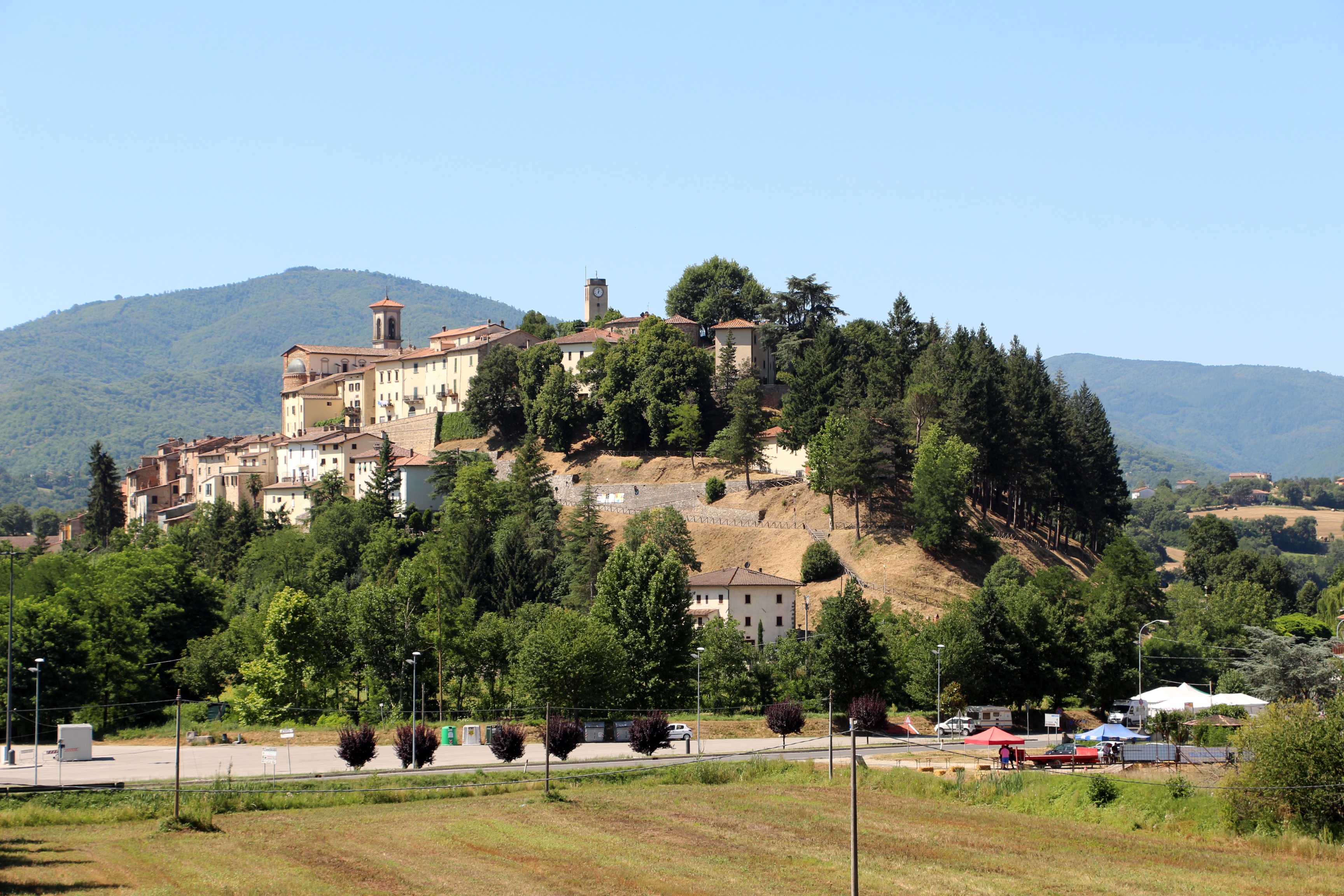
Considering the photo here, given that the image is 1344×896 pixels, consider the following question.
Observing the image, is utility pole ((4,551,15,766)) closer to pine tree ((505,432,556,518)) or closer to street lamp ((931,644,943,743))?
pine tree ((505,432,556,518))

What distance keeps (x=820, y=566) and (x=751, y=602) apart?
7.09 m

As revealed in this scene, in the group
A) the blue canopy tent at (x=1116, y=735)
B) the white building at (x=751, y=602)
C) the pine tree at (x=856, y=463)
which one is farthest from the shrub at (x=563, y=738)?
the pine tree at (x=856, y=463)

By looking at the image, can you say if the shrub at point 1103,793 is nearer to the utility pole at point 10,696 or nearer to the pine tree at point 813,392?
the utility pole at point 10,696

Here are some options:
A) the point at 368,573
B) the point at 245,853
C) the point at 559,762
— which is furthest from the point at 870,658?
the point at 368,573

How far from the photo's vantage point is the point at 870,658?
62469 mm

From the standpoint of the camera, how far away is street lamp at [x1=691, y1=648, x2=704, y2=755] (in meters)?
52.4

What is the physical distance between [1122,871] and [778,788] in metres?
14.4

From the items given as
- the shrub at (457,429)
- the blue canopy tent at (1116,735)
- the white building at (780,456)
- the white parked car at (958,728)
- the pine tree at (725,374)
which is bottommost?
the white parked car at (958,728)

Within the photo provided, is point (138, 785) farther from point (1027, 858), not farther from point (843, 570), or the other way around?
point (843, 570)

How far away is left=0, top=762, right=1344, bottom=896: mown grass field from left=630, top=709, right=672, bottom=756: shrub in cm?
629

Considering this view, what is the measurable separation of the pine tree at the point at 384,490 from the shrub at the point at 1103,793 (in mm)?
74078

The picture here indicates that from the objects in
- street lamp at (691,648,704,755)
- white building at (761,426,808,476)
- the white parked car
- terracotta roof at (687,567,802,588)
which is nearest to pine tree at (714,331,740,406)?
white building at (761,426,808,476)

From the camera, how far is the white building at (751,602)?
259ft

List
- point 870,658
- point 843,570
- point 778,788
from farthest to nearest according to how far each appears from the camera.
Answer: point 843,570 < point 870,658 < point 778,788
